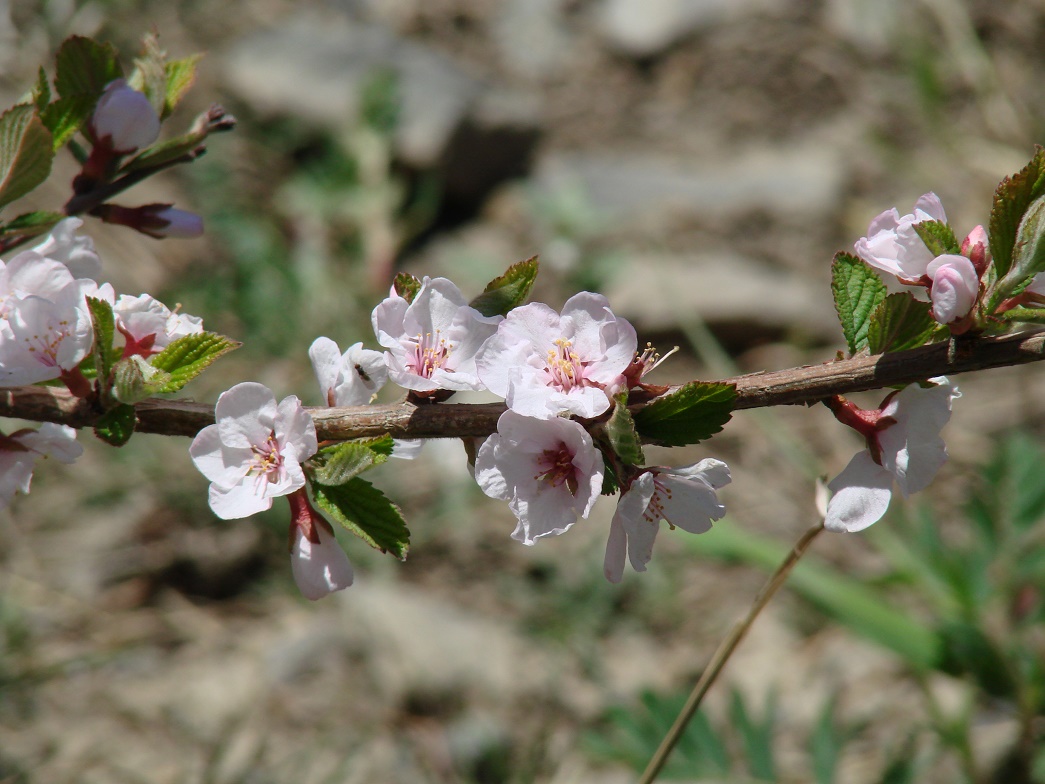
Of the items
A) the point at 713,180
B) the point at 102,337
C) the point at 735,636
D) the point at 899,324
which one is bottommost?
the point at 713,180

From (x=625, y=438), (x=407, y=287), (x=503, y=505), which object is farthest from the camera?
(x=503, y=505)

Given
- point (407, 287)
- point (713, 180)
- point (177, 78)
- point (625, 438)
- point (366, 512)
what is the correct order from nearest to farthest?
point (625, 438) → point (366, 512) → point (407, 287) → point (177, 78) → point (713, 180)

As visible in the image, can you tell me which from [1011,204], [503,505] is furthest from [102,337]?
[503,505]

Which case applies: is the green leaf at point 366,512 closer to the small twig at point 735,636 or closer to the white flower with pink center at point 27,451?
the white flower with pink center at point 27,451

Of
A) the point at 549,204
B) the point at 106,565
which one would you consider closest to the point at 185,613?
the point at 106,565

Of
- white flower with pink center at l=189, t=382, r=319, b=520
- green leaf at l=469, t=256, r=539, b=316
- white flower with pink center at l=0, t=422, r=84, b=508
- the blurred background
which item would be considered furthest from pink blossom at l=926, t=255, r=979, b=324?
the blurred background

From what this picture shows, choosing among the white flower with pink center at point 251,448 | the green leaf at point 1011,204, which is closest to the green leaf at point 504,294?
the white flower with pink center at point 251,448

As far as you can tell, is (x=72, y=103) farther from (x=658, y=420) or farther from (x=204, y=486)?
(x=204, y=486)

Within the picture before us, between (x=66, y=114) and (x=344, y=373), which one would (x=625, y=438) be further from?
(x=66, y=114)
